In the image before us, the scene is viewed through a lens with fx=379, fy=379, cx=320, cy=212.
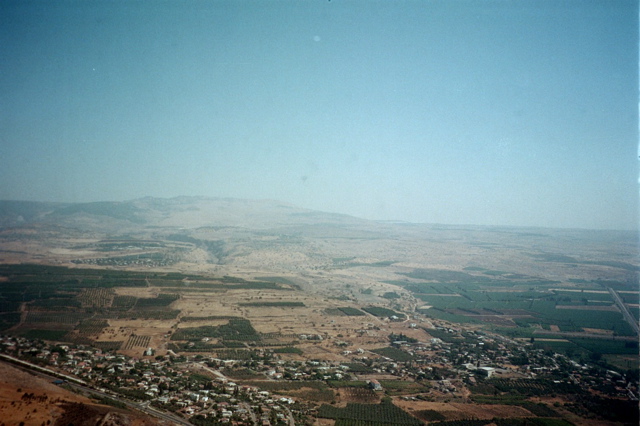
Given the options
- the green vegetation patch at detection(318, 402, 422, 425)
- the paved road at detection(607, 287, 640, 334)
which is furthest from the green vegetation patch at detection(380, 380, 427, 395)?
the paved road at detection(607, 287, 640, 334)

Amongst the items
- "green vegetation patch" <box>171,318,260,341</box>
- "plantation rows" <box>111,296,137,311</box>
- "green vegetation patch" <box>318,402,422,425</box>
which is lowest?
"green vegetation patch" <box>171,318,260,341</box>

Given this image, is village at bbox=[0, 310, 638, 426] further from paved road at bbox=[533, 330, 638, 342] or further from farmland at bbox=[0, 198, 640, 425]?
paved road at bbox=[533, 330, 638, 342]

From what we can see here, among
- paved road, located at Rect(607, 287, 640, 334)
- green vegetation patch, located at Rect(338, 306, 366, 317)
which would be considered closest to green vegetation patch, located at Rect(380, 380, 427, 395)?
green vegetation patch, located at Rect(338, 306, 366, 317)

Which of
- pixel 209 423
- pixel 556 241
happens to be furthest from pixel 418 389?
pixel 556 241

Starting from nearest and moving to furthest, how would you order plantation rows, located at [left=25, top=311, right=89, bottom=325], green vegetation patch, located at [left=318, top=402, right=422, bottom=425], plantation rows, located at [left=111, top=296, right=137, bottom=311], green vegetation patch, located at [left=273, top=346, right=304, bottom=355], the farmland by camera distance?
green vegetation patch, located at [left=318, top=402, right=422, bottom=425] < the farmland < green vegetation patch, located at [left=273, top=346, right=304, bottom=355] < plantation rows, located at [left=25, top=311, right=89, bottom=325] < plantation rows, located at [left=111, top=296, right=137, bottom=311]

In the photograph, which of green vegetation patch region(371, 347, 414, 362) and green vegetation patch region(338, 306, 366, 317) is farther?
green vegetation patch region(338, 306, 366, 317)

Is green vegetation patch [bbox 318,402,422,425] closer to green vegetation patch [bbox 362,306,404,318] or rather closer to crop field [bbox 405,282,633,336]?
green vegetation patch [bbox 362,306,404,318]

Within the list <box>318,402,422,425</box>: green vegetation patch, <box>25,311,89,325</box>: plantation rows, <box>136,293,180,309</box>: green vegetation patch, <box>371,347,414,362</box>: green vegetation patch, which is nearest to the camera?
<box>318,402,422,425</box>: green vegetation patch

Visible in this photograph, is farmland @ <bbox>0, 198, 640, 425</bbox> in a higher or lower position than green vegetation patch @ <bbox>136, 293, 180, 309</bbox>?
lower
